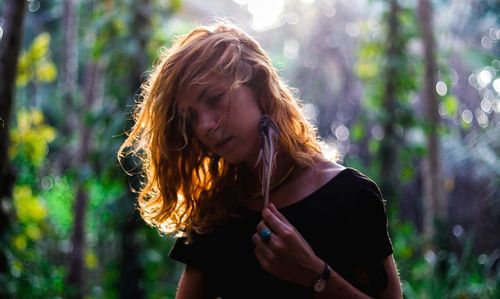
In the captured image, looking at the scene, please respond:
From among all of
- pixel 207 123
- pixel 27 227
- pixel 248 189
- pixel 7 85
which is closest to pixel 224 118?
pixel 207 123

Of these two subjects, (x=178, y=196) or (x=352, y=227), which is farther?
(x=178, y=196)

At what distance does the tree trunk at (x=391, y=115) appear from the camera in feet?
21.6

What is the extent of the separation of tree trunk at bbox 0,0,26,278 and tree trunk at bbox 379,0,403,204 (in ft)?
12.3

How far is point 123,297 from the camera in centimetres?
540

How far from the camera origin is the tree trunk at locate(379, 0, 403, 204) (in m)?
6.57

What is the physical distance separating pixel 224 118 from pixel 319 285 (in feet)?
1.72

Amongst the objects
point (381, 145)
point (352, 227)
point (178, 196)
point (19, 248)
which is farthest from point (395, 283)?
point (381, 145)

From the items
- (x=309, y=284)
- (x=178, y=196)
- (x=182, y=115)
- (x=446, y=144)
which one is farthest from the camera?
(x=446, y=144)

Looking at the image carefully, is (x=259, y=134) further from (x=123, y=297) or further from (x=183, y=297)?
(x=123, y=297)

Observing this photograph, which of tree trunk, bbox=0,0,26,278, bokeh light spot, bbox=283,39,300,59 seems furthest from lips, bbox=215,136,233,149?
bokeh light spot, bbox=283,39,300,59

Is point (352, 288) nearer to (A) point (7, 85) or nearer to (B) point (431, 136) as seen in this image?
(A) point (7, 85)

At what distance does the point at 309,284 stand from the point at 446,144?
32.5 feet

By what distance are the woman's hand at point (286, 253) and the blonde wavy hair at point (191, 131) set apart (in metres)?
0.33

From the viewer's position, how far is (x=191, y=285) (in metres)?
2.04
